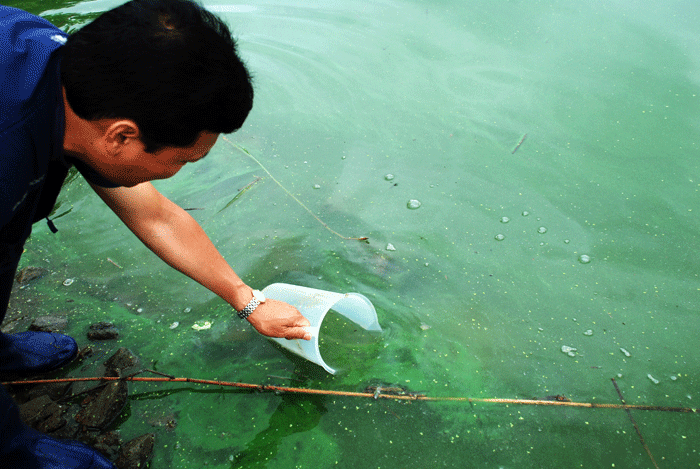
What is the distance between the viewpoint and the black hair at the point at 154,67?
86cm

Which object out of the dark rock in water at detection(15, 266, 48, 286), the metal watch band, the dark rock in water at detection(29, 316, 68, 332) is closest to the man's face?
the metal watch band

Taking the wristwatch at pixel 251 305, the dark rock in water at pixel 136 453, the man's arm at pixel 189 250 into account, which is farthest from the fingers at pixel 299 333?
the dark rock in water at pixel 136 453

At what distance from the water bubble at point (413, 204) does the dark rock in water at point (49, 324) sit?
61.9 inches

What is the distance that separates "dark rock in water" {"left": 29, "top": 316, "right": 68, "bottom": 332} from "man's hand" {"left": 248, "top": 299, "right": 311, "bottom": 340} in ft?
3.05

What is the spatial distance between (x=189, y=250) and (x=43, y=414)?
2.33 feet

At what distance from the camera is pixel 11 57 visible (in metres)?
0.92

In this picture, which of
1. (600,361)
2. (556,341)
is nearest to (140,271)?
(556,341)

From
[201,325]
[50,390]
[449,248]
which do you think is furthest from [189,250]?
[449,248]

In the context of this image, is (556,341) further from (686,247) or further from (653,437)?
(686,247)

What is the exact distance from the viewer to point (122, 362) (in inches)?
65.0

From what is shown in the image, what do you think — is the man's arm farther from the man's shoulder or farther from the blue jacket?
the man's shoulder

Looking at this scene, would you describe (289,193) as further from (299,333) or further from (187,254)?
(299,333)

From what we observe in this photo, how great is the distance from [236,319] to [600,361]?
4.50ft

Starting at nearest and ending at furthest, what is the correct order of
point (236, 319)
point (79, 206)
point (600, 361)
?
point (600, 361) < point (236, 319) < point (79, 206)
